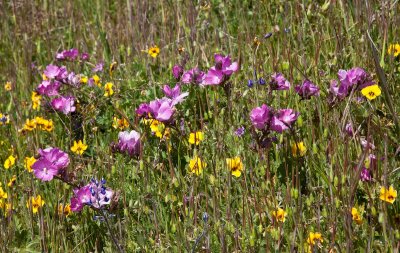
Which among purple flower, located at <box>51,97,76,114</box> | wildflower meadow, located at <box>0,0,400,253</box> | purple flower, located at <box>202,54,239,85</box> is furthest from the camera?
purple flower, located at <box>51,97,76,114</box>

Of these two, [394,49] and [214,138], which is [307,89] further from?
[394,49]

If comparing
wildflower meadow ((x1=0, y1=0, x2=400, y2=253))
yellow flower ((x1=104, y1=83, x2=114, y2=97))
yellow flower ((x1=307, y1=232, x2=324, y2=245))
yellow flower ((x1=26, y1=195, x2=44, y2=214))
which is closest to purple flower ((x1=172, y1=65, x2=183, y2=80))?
wildflower meadow ((x1=0, y1=0, x2=400, y2=253))

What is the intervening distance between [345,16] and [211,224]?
4.03ft

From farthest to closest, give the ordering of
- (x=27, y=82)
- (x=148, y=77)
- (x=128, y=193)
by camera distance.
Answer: (x=27, y=82) < (x=148, y=77) < (x=128, y=193)

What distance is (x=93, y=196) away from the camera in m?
1.92

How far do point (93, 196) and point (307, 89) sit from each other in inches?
29.5

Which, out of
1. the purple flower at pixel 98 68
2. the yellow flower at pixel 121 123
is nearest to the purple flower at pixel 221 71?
the yellow flower at pixel 121 123

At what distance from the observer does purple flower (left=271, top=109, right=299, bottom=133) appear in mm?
1958

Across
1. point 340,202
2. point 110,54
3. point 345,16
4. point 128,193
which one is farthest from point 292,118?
point 110,54

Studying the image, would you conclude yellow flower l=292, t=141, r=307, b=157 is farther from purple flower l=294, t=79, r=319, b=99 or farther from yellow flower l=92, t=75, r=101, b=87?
yellow flower l=92, t=75, r=101, b=87

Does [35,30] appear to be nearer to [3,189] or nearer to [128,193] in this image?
[3,189]

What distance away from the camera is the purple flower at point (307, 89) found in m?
2.16

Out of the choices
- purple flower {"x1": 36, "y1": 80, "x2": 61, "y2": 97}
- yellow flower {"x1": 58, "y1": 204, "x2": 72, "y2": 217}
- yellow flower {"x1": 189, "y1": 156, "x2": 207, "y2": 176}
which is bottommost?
yellow flower {"x1": 58, "y1": 204, "x2": 72, "y2": 217}

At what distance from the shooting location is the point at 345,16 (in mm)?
2828
